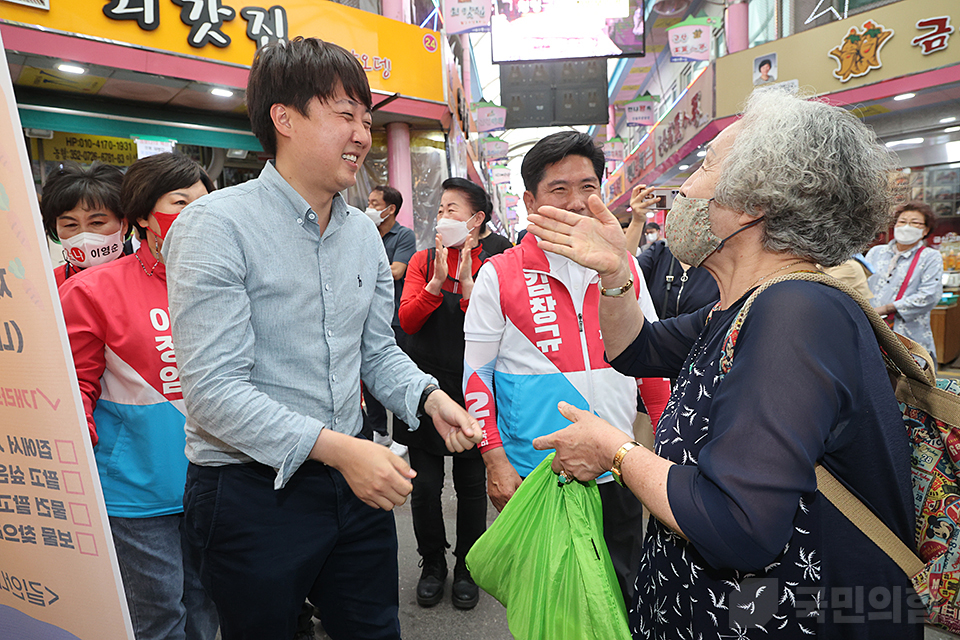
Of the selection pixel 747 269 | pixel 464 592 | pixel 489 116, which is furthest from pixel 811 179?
pixel 489 116

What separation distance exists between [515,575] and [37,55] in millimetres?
5257

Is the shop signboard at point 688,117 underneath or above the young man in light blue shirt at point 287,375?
above

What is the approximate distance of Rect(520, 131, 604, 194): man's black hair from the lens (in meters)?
1.85

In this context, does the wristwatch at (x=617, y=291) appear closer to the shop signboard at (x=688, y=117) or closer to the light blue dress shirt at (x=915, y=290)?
the light blue dress shirt at (x=915, y=290)

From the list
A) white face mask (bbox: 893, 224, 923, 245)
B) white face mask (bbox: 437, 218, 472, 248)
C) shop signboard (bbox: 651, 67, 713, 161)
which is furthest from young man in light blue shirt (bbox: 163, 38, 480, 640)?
shop signboard (bbox: 651, 67, 713, 161)

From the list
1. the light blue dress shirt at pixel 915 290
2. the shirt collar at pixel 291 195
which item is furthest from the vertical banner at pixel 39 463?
the light blue dress shirt at pixel 915 290

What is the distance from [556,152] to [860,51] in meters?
7.53

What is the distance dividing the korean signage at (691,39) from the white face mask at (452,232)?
284 inches

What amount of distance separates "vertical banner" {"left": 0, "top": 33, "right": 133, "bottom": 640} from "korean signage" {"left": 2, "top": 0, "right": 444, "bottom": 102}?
13.0 ft

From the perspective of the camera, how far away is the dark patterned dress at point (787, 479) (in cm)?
85

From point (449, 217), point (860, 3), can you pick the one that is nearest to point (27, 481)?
point (449, 217)

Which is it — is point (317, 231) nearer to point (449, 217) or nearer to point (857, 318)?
point (857, 318)

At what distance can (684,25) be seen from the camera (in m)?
8.26

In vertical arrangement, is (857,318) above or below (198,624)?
above
